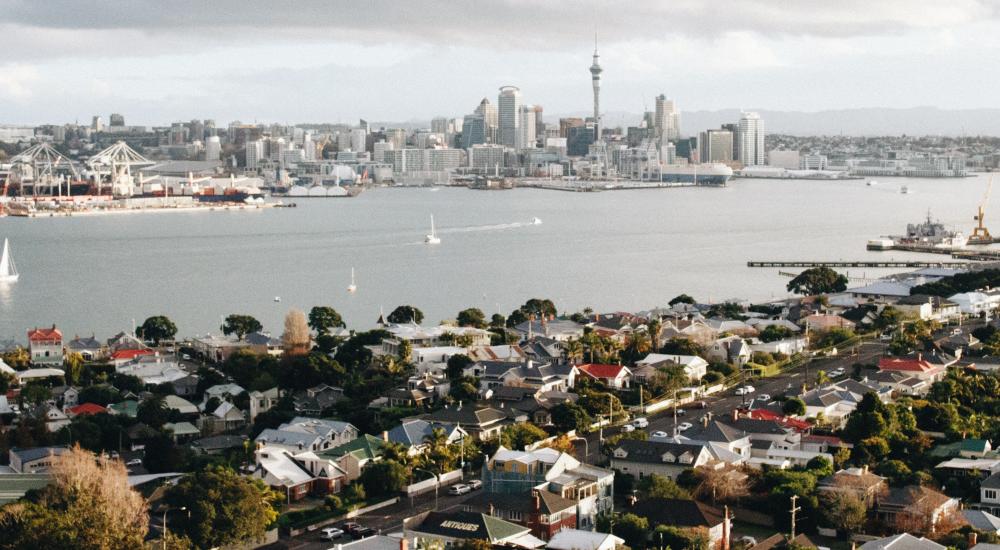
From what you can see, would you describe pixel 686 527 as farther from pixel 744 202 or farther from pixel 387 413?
pixel 744 202

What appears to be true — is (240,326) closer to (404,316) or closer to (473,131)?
(404,316)

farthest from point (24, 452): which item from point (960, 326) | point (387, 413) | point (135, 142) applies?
point (135, 142)

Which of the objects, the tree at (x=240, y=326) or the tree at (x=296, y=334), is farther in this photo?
the tree at (x=240, y=326)

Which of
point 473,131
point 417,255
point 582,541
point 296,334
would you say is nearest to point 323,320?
point 296,334

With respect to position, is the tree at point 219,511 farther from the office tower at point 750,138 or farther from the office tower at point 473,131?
the office tower at point 473,131

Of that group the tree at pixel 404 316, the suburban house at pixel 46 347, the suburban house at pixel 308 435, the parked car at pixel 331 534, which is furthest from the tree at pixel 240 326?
the parked car at pixel 331 534

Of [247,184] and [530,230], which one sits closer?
[530,230]
